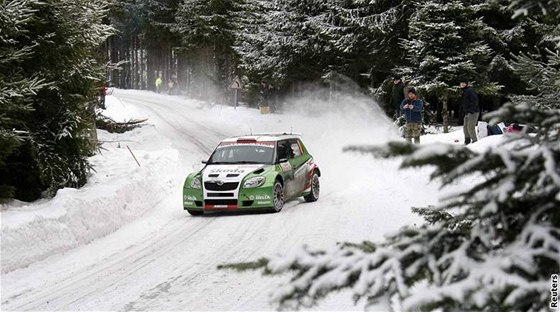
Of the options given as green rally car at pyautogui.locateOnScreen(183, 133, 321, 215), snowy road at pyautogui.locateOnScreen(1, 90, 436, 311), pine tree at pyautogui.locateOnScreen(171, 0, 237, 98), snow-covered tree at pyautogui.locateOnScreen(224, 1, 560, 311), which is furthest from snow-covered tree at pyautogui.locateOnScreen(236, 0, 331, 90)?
snow-covered tree at pyautogui.locateOnScreen(224, 1, 560, 311)

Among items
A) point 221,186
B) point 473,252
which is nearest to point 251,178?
point 221,186

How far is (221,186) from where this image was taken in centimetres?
1366

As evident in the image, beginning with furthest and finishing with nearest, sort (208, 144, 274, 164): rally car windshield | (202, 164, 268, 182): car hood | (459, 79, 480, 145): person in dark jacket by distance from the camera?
(459, 79, 480, 145): person in dark jacket < (208, 144, 274, 164): rally car windshield < (202, 164, 268, 182): car hood

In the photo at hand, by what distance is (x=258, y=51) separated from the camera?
37.5m

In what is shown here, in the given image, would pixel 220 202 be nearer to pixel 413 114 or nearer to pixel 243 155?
pixel 243 155

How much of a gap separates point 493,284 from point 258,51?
118 ft

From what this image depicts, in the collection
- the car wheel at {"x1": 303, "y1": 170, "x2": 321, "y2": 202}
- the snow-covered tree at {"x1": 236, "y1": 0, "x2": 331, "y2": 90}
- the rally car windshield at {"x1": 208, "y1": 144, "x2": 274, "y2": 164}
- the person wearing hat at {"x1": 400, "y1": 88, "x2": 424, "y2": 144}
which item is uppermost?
the snow-covered tree at {"x1": 236, "y1": 0, "x2": 331, "y2": 90}

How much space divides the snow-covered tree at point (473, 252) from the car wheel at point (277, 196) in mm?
10913

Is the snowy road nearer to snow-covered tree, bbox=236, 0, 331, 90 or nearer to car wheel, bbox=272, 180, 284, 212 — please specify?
car wheel, bbox=272, 180, 284, 212

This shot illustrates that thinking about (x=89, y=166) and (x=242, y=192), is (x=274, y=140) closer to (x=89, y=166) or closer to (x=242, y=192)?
(x=242, y=192)

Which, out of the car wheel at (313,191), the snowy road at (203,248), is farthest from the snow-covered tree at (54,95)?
the car wheel at (313,191)

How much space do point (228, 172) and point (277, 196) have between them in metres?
1.23

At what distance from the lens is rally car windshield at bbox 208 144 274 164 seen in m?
14.7

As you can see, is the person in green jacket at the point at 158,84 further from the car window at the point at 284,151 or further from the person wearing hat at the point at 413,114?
the car window at the point at 284,151
